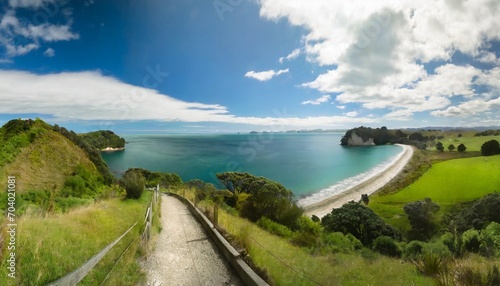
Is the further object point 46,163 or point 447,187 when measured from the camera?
point 447,187

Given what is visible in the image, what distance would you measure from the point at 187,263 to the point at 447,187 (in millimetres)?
65080

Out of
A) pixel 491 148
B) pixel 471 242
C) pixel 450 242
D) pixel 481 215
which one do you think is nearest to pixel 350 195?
pixel 481 215

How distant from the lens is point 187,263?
6184mm

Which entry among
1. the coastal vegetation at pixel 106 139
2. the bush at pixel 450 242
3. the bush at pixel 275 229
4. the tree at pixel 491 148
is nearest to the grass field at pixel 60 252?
the bush at pixel 275 229

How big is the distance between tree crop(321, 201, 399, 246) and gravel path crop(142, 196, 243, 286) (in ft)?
65.0

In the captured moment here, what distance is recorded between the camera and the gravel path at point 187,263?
5.20m

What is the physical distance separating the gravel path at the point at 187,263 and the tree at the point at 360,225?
19812 mm

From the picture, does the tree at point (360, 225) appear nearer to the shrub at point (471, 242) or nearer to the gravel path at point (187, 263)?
the shrub at point (471, 242)

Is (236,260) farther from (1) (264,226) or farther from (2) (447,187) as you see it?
(2) (447,187)

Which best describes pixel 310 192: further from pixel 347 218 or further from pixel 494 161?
pixel 494 161

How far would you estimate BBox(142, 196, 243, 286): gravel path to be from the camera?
17.1 feet

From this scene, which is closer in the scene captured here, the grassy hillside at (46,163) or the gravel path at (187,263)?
the gravel path at (187,263)

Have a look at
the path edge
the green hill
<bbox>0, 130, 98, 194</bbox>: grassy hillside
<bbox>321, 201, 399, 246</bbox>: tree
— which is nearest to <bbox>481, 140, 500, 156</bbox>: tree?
<bbox>321, 201, 399, 246</bbox>: tree

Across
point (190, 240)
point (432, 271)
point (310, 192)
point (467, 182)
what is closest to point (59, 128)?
point (190, 240)
